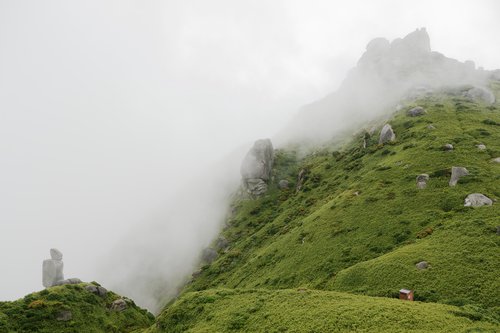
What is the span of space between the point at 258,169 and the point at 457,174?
95012 mm

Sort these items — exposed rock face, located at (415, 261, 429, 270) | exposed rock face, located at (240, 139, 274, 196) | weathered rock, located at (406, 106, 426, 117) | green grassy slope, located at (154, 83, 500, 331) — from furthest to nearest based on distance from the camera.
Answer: exposed rock face, located at (240, 139, 274, 196), weathered rock, located at (406, 106, 426, 117), exposed rock face, located at (415, 261, 429, 270), green grassy slope, located at (154, 83, 500, 331)

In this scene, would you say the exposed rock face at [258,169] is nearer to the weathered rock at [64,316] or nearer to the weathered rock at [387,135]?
the weathered rock at [387,135]

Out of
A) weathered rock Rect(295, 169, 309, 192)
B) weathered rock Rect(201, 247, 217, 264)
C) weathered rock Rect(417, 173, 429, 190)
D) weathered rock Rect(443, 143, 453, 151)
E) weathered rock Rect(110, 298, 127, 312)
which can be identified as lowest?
weathered rock Rect(110, 298, 127, 312)

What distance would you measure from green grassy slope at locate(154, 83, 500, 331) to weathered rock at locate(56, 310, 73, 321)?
3142cm

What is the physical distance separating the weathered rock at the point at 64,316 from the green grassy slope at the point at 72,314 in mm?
344

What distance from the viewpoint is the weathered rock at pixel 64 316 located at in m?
67.0

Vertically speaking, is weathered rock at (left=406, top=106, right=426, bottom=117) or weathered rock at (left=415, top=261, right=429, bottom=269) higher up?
weathered rock at (left=406, top=106, right=426, bottom=117)

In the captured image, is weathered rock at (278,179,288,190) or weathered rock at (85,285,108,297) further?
weathered rock at (278,179,288,190)

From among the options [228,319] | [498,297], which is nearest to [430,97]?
[498,297]

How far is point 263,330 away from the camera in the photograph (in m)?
35.5

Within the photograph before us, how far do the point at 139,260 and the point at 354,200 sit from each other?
4971 inches

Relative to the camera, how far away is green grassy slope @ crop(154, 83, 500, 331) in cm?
4134

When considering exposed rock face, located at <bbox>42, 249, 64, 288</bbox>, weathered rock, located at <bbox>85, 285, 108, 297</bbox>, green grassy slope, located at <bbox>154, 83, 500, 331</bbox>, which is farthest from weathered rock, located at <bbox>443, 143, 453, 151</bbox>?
exposed rock face, located at <bbox>42, 249, 64, 288</bbox>

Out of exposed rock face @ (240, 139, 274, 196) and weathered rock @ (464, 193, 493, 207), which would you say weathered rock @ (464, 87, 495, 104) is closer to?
exposed rock face @ (240, 139, 274, 196)
